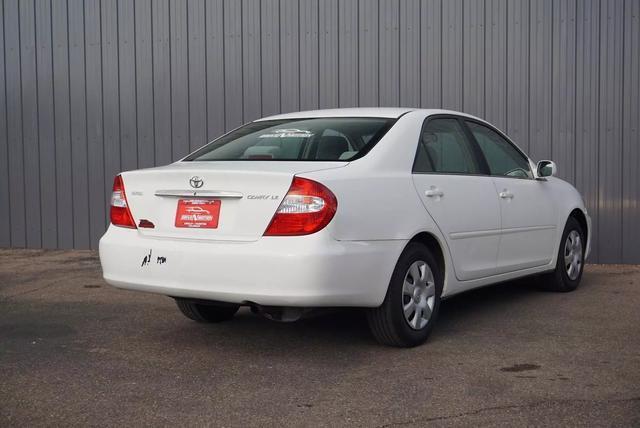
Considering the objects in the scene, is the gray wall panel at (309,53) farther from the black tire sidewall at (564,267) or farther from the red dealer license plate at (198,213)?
the red dealer license plate at (198,213)

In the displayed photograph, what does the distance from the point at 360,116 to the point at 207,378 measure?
2044 mm

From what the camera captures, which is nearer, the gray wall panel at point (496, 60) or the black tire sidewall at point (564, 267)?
the black tire sidewall at point (564, 267)

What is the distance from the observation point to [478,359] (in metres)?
4.60

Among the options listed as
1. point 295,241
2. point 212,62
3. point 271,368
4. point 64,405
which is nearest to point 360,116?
point 295,241

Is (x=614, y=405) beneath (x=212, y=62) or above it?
beneath

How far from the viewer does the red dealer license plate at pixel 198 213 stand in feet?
14.6

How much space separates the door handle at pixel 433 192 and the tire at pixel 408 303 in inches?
12.1

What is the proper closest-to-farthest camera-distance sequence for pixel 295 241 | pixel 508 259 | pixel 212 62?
pixel 295 241, pixel 508 259, pixel 212 62

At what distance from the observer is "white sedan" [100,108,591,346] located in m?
4.26

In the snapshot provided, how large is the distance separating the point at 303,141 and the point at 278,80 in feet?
15.9

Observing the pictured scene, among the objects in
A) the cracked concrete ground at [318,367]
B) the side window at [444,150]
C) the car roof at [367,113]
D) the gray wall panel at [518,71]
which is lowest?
the cracked concrete ground at [318,367]

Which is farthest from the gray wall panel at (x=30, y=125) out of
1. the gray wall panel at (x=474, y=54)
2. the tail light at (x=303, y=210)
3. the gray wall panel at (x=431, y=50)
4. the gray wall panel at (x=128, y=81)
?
the tail light at (x=303, y=210)

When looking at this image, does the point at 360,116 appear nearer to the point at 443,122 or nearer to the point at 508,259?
the point at 443,122

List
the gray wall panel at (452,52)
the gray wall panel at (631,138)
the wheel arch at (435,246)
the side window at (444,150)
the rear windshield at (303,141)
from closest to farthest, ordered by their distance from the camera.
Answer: the rear windshield at (303,141) < the wheel arch at (435,246) < the side window at (444,150) < the gray wall panel at (631,138) < the gray wall panel at (452,52)
